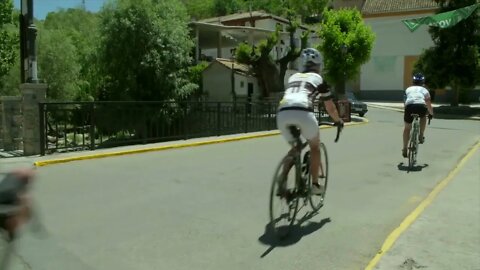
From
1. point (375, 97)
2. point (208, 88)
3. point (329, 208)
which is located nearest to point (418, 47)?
point (375, 97)

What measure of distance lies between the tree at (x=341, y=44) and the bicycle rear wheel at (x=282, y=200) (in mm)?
27178

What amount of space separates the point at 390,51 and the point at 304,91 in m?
52.2

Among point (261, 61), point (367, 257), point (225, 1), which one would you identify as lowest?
point (367, 257)

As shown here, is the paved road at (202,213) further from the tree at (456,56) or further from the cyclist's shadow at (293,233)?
the tree at (456,56)

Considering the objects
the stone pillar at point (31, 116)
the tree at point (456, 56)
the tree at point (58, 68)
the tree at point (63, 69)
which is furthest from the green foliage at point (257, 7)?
the stone pillar at point (31, 116)

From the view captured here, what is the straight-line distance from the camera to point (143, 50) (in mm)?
27016

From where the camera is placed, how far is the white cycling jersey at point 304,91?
18.7 ft

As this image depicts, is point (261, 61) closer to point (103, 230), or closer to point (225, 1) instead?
point (103, 230)

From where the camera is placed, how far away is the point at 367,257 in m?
5.25

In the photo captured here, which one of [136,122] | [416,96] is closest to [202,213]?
[416,96]

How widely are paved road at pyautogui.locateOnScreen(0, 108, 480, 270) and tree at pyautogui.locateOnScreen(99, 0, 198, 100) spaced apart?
15259 millimetres

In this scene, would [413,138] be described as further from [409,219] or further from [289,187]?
[289,187]

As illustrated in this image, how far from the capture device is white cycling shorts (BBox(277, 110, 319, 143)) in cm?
570

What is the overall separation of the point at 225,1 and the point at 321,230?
329ft
